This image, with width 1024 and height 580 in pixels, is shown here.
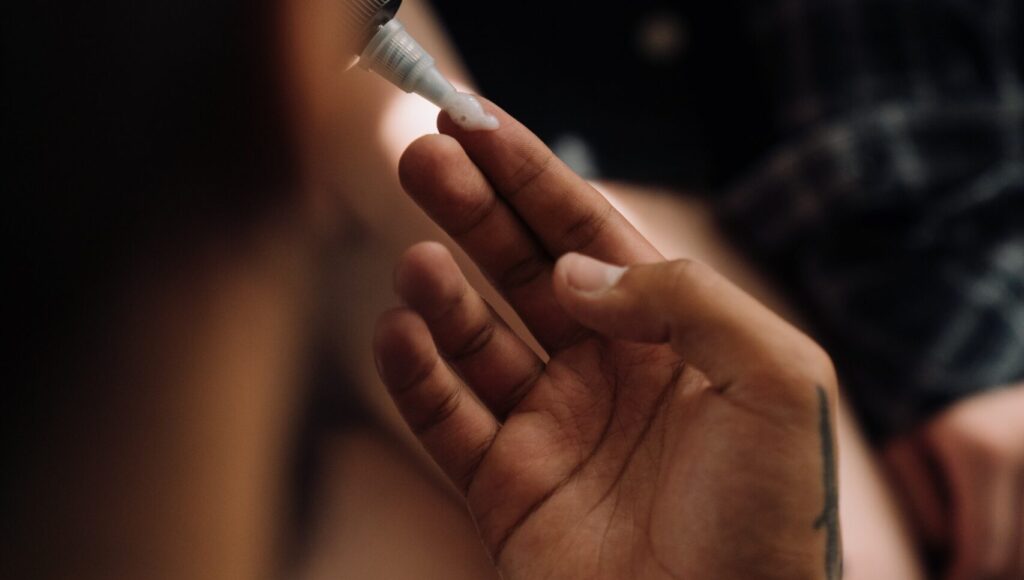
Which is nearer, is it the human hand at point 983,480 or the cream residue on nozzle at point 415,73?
the cream residue on nozzle at point 415,73

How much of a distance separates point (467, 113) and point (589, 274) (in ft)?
0.42

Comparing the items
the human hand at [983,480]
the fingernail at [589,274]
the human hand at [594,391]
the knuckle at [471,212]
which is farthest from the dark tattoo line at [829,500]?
the human hand at [983,480]

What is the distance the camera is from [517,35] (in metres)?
0.81

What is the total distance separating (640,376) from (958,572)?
1.62 ft

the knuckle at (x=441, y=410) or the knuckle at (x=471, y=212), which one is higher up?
the knuckle at (x=471, y=212)

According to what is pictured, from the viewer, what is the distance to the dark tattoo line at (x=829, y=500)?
399 millimetres

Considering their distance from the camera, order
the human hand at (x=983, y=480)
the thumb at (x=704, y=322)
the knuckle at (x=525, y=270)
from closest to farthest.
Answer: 1. the thumb at (x=704, y=322)
2. the knuckle at (x=525, y=270)
3. the human hand at (x=983, y=480)

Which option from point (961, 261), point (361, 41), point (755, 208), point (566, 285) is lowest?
point (961, 261)

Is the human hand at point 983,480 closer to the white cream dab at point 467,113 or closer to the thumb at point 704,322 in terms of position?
the thumb at point 704,322

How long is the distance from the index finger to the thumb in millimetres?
69

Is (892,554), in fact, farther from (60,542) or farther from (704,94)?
(60,542)

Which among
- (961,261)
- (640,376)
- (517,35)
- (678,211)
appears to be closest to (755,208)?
(678,211)

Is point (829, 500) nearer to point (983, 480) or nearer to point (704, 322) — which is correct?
point (704, 322)

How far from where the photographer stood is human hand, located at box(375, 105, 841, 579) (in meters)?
0.39
